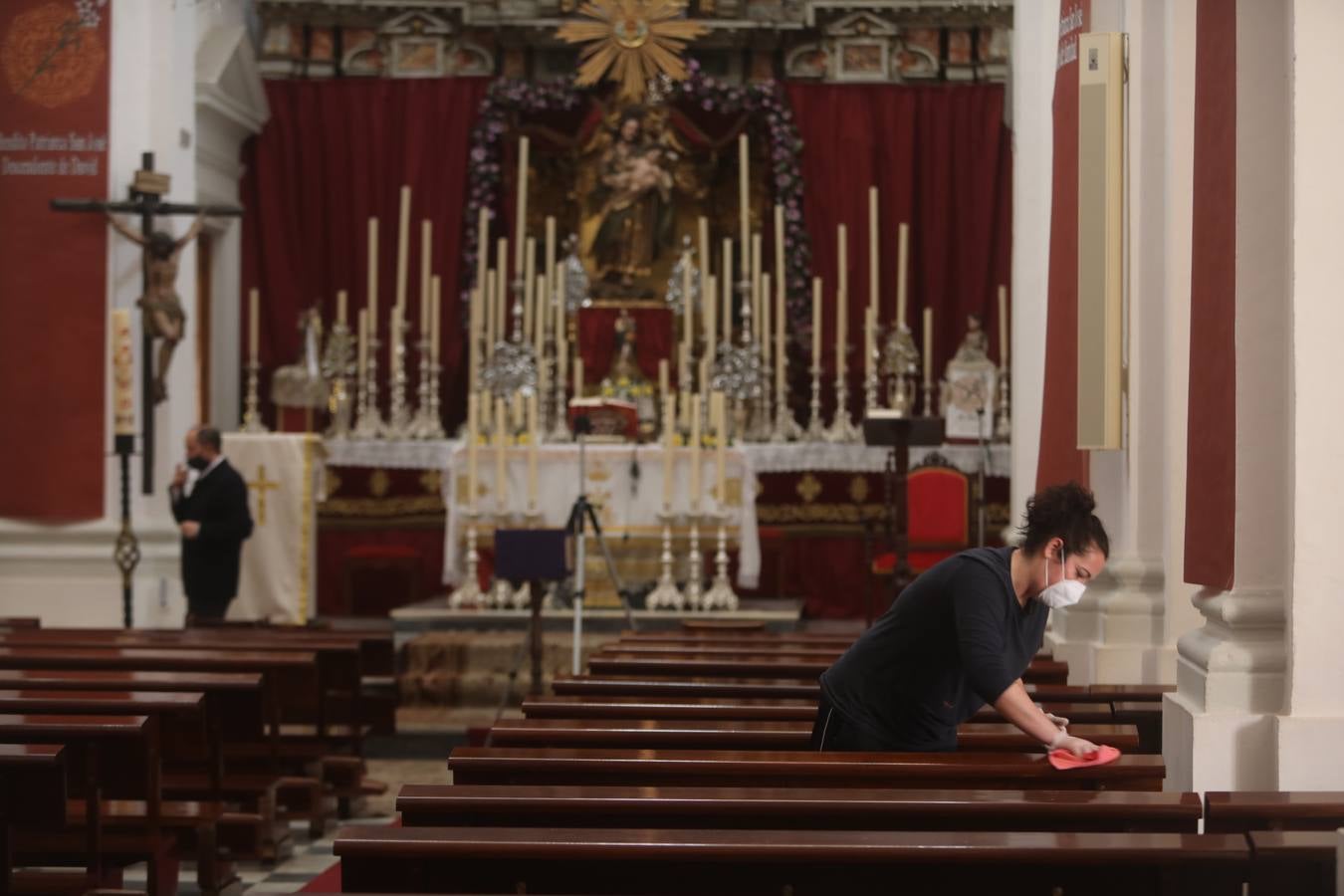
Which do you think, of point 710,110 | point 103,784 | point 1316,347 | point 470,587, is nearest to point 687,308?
point 710,110

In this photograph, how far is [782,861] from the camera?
3123 millimetres

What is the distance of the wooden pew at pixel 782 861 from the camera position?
121 inches

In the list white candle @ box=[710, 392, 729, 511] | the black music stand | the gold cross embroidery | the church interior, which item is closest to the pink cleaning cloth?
the church interior

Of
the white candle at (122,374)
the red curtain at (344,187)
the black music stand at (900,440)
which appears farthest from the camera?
the red curtain at (344,187)

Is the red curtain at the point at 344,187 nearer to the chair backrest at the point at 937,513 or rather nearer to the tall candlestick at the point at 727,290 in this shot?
the tall candlestick at the point at 727,290

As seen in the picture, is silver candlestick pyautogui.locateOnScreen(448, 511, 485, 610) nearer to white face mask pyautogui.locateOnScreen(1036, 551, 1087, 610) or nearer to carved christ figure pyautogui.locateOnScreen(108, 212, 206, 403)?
carved christ figure pyautogui.locateOnScreen(108, 212, 206, 403)

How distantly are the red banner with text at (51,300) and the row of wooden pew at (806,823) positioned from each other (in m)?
6.68

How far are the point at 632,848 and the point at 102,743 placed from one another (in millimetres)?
2684

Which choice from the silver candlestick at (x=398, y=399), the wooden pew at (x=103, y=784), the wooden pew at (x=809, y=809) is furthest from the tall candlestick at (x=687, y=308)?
the wooden pew at (x=809, y=809)

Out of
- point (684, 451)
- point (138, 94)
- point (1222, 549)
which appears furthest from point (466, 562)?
point (1222, 549)

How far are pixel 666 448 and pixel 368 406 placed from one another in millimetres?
4306

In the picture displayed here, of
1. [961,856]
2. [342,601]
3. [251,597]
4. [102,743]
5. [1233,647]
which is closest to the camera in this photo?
[961,856]

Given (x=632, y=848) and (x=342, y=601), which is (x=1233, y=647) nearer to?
(x=632, y=848)

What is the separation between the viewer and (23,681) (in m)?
5.41
